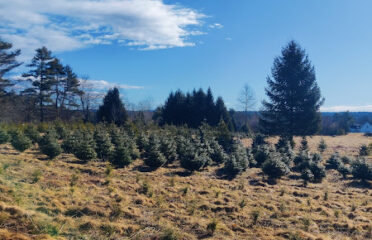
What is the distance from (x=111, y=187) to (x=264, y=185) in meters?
6.50

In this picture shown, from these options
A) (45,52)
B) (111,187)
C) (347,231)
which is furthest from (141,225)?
(45,52)

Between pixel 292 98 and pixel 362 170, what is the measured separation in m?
11.5

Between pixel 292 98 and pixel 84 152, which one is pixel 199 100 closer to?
pixel 292 98

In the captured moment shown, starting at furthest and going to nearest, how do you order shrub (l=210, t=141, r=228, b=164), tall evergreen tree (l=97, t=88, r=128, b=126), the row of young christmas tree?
tall evergreen tree (l=97, t=88, r=128, b=126)
shrub (l=210, t=141, r=228, b=164)
the row of young christmas tree

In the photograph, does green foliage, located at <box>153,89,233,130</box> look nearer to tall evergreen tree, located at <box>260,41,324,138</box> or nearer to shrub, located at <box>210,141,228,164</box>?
tall evergreen tree, located at <box>260,41,324,138</box>

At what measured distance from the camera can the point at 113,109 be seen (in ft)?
96.6

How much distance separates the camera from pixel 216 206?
659cm

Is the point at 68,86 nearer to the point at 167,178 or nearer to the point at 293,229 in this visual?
the point at 167,178

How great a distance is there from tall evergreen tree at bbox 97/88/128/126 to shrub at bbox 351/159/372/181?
80.8 ft

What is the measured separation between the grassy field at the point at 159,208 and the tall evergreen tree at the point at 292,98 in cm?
1294

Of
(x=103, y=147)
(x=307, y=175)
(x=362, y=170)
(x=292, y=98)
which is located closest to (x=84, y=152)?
(x=103, y=147)

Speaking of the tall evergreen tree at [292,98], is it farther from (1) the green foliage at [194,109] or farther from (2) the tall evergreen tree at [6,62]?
(2) the tall evergreen tree at [6,62]

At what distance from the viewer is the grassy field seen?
4371 millimetres

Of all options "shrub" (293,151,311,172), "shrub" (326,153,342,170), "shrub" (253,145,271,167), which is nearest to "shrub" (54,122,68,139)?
"shrub" (253,145,271,167)
